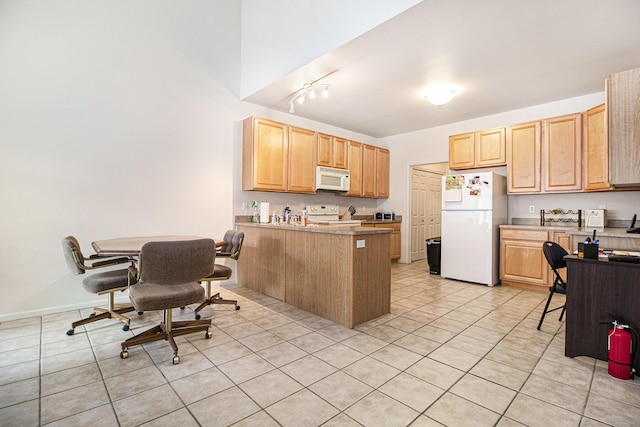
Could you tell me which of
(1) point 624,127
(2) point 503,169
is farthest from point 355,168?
(1) point 624,127

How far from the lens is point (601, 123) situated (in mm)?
3768

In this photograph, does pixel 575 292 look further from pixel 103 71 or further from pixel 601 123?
pixel 103 71

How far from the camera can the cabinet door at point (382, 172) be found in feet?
21.2

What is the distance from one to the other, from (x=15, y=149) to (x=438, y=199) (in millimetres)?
7399

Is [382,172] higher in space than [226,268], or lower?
higher

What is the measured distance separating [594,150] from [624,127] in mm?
1799

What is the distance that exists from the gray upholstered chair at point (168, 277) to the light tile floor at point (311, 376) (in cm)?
14

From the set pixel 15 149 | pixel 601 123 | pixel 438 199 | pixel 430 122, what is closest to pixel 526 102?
pixel 601 123

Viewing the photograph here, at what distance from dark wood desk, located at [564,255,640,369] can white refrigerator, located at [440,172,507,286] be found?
7.26ft

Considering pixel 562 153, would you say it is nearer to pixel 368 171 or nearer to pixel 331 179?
pixel 368 171

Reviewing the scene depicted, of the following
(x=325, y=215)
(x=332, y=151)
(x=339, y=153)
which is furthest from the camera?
(x=325, y=215)

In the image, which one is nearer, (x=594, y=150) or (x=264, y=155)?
(x=594, y=150)

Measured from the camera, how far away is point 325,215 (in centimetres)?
578

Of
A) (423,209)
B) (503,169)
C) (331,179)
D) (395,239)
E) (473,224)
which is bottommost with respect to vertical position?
(395,239)
